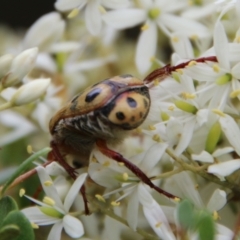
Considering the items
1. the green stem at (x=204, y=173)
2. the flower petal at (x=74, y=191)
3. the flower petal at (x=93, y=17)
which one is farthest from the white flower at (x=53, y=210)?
the flower petal at (x=93, y=17)

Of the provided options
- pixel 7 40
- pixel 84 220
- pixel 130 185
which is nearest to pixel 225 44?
pixel 130 185

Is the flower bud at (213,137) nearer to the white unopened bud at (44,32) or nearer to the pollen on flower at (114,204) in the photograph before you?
the pollen on flower at (114,204)

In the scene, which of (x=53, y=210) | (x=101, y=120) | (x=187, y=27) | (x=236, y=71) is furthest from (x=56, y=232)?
(x=187, y=27)

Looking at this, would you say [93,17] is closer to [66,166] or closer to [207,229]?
[66,166]

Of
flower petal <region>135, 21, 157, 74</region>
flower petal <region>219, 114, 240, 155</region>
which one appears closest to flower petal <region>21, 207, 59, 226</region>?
flower petal <region>219, 114, 240, 155</region>

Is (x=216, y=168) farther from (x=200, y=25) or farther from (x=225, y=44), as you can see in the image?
(x=200, y=25)

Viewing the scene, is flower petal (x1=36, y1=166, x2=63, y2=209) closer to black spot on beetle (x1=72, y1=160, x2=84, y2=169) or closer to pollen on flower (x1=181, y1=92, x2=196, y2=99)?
black spot on beetle (x1=72, y1=160, x2=84, y2=169)

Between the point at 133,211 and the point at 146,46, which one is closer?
the point at 133,211

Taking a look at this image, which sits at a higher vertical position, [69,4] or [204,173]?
[69,4]
